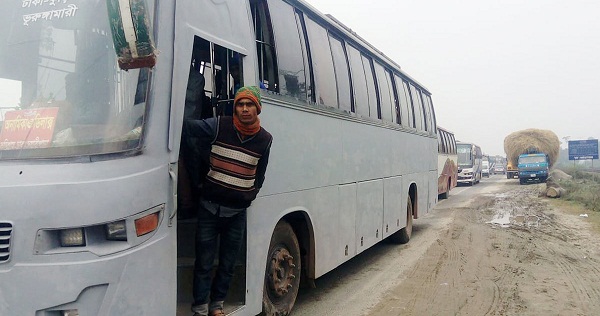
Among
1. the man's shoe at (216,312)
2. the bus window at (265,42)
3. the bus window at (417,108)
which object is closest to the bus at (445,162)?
the bus window at (417,108)

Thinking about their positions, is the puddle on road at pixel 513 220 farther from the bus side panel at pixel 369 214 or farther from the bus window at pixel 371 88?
the bus window at pixel 371 88

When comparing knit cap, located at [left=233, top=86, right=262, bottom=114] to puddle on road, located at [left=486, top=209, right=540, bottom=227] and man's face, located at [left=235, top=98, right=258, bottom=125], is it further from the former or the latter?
puddle on road, located at [left=486, top=209, right=540, bottom=227]

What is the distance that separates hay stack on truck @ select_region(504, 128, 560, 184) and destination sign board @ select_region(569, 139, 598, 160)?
7870 mm

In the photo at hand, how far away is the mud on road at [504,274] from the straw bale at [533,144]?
25.9 metres

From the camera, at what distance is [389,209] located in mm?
8398

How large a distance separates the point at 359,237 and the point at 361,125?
1.61m

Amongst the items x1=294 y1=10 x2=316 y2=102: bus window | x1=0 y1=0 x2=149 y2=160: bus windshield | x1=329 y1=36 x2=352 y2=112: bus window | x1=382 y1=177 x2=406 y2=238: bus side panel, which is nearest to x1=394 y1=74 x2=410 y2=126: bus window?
x1=382 y1=177 x2=406 y2=238: bus side panel

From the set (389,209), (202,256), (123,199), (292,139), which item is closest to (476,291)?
(389,209)

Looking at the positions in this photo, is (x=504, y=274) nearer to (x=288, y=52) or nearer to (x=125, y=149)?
(x=288, y=52)

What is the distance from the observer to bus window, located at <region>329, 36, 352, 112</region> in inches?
246

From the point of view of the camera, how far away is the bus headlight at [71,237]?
2.61 meters

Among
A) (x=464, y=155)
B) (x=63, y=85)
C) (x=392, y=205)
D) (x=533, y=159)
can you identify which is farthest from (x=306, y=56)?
(x=533, y=159)

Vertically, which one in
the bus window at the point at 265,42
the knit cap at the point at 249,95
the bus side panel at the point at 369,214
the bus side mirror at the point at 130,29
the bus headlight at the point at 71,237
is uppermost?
the bus window at the point at 265,42

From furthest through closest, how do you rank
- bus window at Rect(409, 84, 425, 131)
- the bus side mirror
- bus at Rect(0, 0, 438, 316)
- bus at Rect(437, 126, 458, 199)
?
bus at Rect(437, 126, 458, 199)
bus window at Rect(409, 84, 425, 131)
bus at Rect(0, 0, 438, 316)
the bus side mirror
